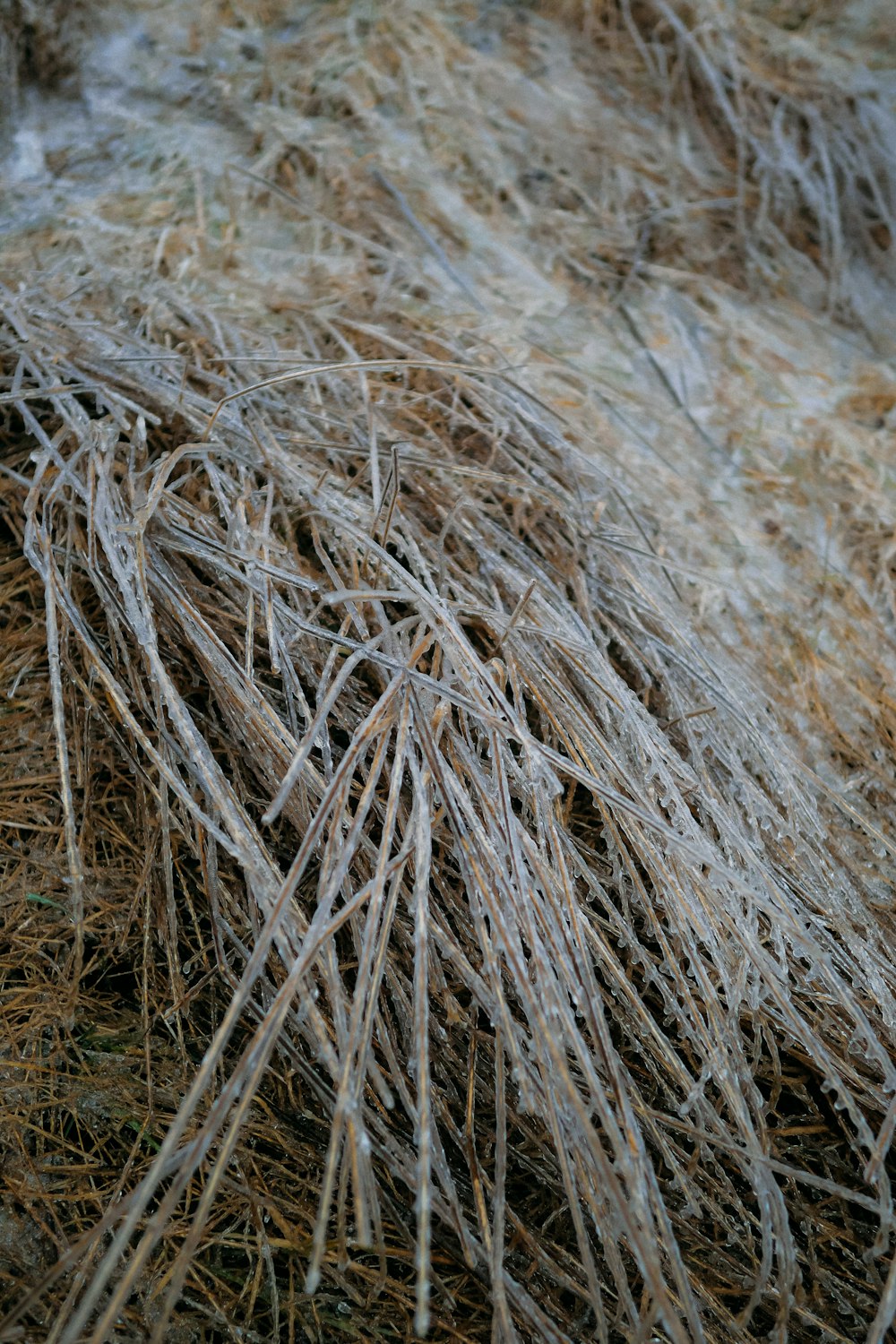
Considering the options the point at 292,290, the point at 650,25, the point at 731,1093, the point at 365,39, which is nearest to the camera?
the point at 731,1093

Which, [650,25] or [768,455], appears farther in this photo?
[650,25]

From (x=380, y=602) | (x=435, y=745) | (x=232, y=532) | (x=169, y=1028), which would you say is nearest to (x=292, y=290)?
(x=232, y=532)

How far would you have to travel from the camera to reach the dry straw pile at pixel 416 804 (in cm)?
83

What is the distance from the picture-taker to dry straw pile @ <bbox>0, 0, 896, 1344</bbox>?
0.83 m

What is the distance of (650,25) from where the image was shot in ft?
7.77

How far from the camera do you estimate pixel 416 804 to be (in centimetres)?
87

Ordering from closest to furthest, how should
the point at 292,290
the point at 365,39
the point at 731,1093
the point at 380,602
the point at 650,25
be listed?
the point at 731,1093, the point at 380,602, the point at 292,290, the point at 365,39, the point at 650,25

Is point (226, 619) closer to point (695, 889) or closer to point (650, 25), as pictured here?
point (695, 889)

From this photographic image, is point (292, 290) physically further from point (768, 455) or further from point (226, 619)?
point (768, 455)

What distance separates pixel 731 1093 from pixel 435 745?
1.48 feet

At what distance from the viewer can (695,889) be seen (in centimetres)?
96

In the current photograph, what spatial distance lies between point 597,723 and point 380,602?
33 centimetres

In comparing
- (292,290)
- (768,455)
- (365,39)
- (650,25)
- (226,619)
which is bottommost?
(226,619)

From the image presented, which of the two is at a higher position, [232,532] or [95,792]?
[232,532]
